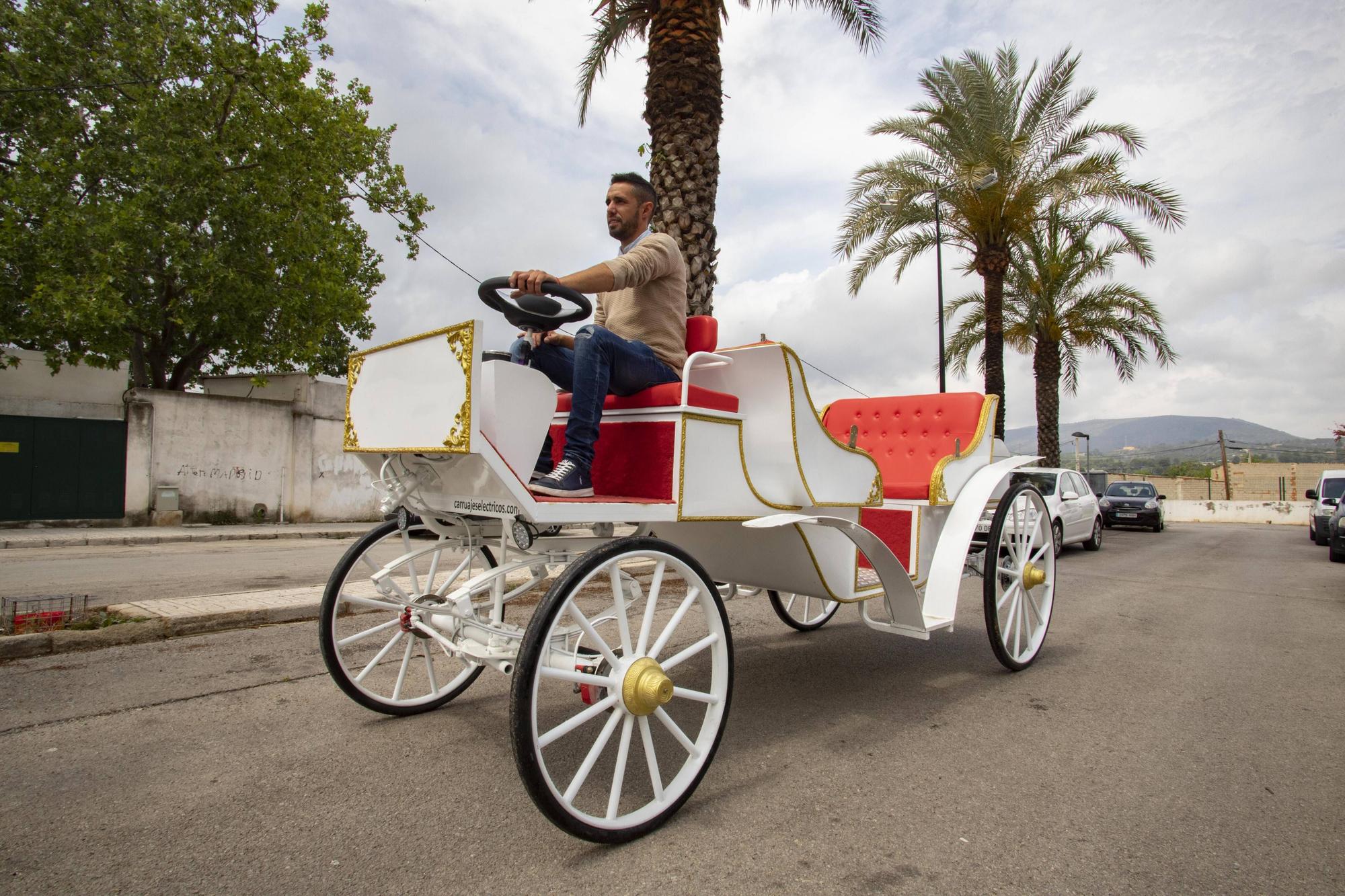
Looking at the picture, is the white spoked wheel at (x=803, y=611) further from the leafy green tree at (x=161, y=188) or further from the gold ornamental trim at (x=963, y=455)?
the leafy green tree at (x=161, y=188)

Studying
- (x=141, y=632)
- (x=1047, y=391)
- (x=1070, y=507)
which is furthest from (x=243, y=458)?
(x=1047, y=391)

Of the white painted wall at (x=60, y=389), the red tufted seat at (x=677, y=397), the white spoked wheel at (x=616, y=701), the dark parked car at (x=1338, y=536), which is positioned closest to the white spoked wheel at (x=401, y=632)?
the white spoked wheel at (x=616, y=701)

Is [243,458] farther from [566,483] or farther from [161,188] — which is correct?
[566,483]

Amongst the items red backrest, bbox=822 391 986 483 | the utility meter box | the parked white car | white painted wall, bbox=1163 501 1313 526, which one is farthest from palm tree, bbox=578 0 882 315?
white painted wall, bbox=1163 501 1313 526

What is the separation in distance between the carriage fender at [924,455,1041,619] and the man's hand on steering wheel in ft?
8.49

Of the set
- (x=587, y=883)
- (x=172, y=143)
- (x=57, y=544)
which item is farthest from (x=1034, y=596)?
(x=172, y=143)

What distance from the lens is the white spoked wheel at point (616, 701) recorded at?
224cm

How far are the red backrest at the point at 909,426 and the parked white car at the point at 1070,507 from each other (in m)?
7.65

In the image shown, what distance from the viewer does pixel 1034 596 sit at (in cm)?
→ 631

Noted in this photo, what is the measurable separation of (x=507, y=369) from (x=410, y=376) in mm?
369

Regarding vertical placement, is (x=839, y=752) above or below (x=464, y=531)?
below

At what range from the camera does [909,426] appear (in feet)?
17.1

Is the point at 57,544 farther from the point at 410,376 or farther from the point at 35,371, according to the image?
the point at 410,376

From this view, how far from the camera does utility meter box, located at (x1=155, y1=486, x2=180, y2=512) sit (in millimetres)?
14625
